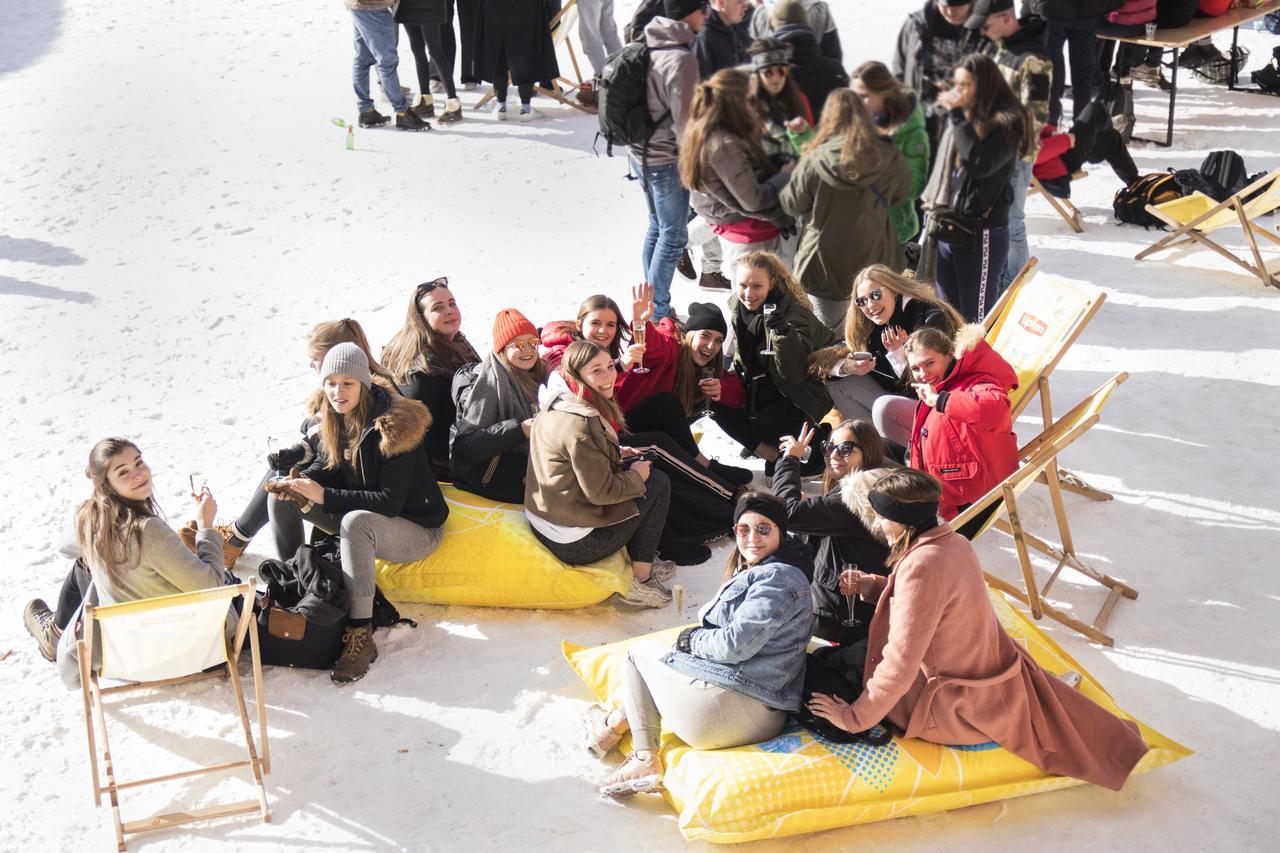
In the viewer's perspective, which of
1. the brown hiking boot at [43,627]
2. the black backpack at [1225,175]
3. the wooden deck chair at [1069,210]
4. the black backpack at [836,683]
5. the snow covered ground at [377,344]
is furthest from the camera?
the wooden deck chair at [1069,210]

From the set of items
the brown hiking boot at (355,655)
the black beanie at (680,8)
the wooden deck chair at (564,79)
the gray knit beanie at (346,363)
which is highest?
the black beanie at (680,8)

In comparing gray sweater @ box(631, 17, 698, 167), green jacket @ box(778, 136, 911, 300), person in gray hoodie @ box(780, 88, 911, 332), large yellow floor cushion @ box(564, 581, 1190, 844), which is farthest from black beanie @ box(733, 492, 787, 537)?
gray sweater @ box(631, 17, 698, 167)

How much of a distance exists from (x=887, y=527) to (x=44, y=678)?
3.43 m

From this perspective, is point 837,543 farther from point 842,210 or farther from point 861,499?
point 842,210

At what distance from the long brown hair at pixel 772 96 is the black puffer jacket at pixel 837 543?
3.26 meters

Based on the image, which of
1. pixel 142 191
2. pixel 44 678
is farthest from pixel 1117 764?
pixel 142 191

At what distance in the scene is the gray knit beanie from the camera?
5320 mm

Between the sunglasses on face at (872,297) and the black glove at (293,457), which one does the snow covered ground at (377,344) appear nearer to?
the black glove at (293,457)

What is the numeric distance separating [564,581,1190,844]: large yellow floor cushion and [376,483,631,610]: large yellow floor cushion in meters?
1.18

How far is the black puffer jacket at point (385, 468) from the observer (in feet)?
17.6

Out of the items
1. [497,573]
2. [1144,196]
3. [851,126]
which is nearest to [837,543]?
[497,573]

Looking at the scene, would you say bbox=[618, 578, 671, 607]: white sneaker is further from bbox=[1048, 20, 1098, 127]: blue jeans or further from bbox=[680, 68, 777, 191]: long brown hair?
bbox=[1048, 20, 1098, 127]: blue jeans

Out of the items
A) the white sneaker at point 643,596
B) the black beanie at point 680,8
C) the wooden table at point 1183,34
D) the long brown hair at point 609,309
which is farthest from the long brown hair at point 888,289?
the wooden table at point 1183,34

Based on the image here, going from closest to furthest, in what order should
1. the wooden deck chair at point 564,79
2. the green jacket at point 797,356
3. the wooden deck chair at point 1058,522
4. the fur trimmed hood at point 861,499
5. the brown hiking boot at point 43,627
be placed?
the fur trimmed hood at point 861,499
the wooden deck chair at point 1058,522
the brown hiking boot at point 43,627
the green jacket at point 797,356
the wooden deck chair at point 564,79
